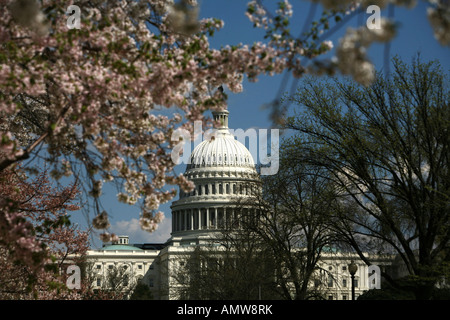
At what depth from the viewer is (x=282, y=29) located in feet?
33.9

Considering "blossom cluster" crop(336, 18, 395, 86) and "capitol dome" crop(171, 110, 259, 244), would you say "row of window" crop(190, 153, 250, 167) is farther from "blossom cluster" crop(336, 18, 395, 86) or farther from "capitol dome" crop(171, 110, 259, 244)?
"blossom cluster" crop(336, 18, 395, 86)

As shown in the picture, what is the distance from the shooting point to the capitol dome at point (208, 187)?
135125 mm

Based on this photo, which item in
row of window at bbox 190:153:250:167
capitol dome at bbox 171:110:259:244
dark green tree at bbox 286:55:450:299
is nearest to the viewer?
dark green tree at bbox 286:55:450:299

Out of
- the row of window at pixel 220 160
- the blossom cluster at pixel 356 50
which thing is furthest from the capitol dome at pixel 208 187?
the blossom cluster at pixel 356 50

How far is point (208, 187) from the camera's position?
13750 cm

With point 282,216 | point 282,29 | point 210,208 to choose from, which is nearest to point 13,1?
point 282,29

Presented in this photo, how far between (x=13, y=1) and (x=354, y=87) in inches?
793

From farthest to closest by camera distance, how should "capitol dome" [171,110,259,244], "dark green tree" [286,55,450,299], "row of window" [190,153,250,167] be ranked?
"row of window" [190,153,250,167] → "capitol dome" [171,110,259,244] → "dark green tree" [286,55,450,299]

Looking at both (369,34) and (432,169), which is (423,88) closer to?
(432,169)

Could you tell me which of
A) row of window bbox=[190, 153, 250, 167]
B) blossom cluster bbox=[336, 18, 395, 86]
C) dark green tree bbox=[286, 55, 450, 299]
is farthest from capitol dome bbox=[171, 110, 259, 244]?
blossom cluster bbox=[336, 18, 395, 86]

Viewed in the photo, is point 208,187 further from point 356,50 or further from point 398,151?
point 356,50

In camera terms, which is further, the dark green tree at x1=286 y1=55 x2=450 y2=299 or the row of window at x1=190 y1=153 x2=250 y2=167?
the row of window at x1=190 y1=153 x2=250 y2=167

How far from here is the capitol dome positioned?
135125mm
